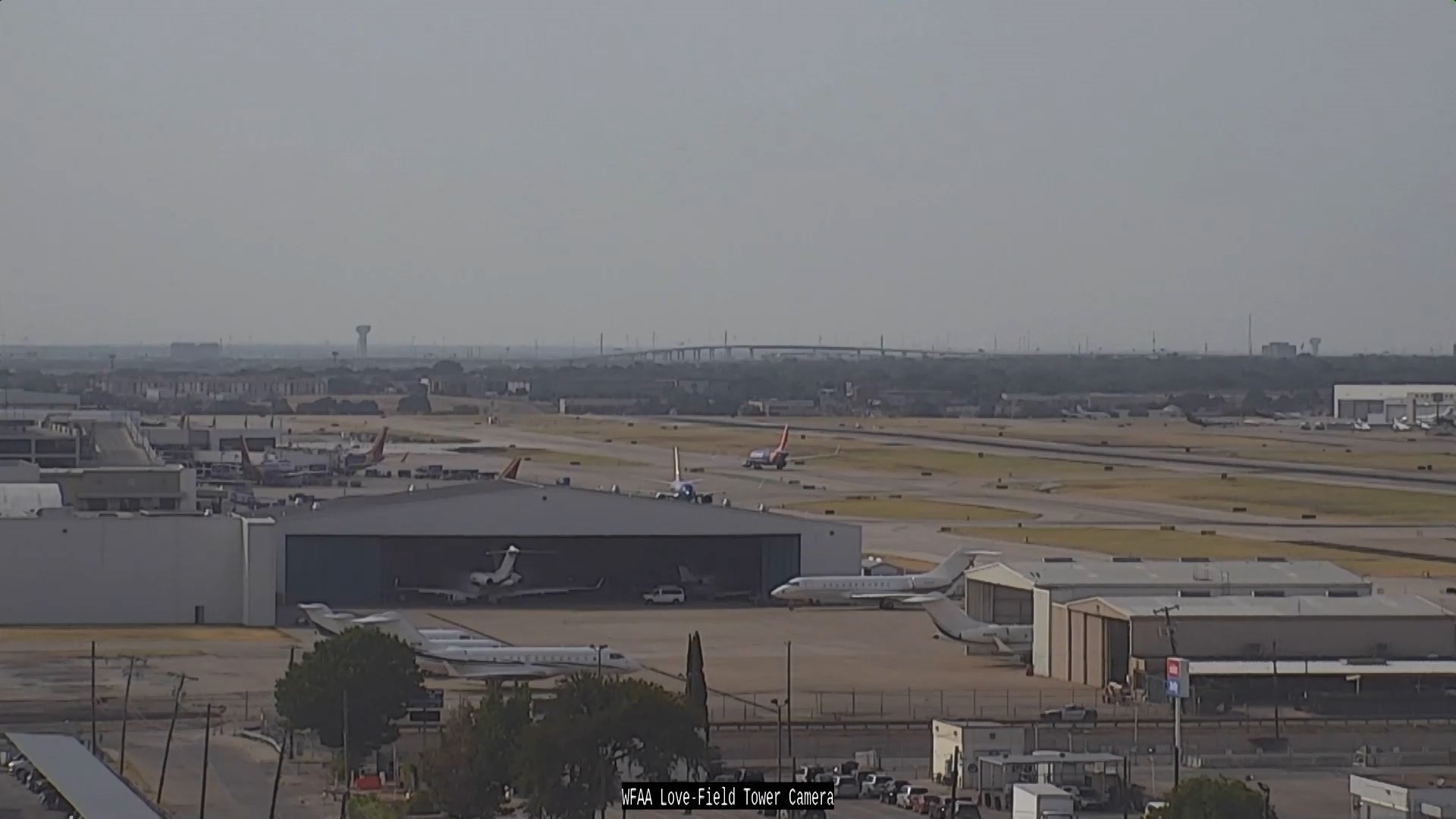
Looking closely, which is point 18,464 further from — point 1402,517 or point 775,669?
point 1402,517

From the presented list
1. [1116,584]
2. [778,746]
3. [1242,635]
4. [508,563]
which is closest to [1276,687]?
[1242,635]

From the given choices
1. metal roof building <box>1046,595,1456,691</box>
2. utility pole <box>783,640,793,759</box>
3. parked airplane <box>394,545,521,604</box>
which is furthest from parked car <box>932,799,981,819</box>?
parked airplane <box>394,545,521,604</box>

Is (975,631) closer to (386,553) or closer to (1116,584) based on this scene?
(1116,584)

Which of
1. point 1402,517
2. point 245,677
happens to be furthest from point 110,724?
point 1402,517

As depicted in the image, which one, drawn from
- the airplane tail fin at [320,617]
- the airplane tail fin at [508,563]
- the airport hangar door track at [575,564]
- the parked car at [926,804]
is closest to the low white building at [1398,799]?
the parked car at [926,804]

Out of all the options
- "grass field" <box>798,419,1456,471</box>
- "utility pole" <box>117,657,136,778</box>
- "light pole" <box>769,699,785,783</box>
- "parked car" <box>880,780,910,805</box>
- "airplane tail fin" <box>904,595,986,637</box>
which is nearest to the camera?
"parked car" <box>880,780,910,805</box>

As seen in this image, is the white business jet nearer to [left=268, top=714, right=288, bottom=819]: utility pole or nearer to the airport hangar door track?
the airport hangar door track
